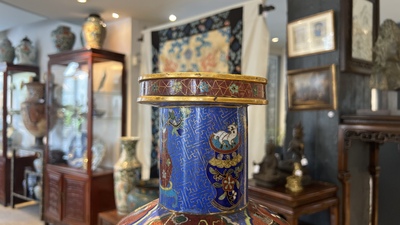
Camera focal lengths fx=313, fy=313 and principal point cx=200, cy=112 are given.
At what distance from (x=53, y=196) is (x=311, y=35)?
2844mm

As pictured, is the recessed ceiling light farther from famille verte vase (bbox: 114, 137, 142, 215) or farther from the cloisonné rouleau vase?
the cloisonné rouleau vase

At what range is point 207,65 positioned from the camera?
8.97 feet

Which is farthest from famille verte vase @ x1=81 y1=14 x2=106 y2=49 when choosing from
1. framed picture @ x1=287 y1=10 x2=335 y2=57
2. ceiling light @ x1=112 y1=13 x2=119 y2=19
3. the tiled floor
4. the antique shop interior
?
the tiled floor

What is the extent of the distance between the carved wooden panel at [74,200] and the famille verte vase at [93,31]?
1315 millimetres

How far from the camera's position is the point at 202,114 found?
0.53m

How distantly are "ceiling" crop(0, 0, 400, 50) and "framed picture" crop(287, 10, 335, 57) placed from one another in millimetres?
573

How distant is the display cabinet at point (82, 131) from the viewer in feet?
9.70

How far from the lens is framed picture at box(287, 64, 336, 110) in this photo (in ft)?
6.58

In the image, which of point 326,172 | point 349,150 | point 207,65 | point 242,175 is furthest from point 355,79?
point 242,175

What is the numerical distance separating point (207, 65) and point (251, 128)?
2.39 ft

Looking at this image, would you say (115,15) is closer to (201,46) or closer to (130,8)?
(130,8)

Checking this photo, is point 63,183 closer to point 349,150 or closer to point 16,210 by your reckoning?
point 16,210

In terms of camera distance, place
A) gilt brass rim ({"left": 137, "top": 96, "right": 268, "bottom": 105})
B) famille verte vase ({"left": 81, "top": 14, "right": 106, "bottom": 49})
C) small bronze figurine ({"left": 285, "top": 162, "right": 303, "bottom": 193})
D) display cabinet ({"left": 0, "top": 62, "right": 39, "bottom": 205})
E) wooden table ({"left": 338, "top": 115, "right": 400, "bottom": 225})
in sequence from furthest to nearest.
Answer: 1. display cabinet ({"left": 0, "top": 62, "right": 39, "bottom": 205})
2. famille verte vase ({"left": 81, "top": 14, "right": 106, "bottom": 49})
3. small bronze figurine ({"left": 285, "top": 162, "right": 303, "bottom": 193})
4. wooden table ({"left": 338, "top": 115, "right": 400, "bottom": 225})
5. gilt brass rim ({"left": 137, "top": 96, "right": 268, "bottom": 105})

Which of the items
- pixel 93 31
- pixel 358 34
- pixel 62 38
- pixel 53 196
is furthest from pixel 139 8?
pixel 53 196
